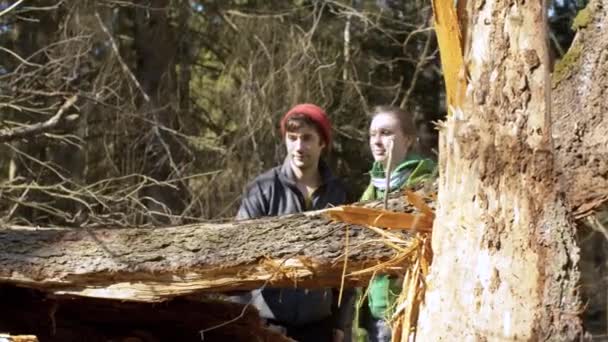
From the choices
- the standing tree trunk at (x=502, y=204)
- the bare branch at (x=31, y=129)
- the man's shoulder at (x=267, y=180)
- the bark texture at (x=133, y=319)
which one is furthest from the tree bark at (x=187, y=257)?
the bare branch at (x=31, y=129)

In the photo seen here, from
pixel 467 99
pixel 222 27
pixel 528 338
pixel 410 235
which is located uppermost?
pixel 222 27

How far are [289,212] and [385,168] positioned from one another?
1.51ft

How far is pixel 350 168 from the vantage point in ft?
32.2

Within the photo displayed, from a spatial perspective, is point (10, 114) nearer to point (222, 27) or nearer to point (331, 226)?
point (222, 27)

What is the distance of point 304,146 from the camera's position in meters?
4.43

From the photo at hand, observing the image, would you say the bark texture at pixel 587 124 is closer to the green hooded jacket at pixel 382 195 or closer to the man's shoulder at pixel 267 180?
the green hooded jacket at pixel 382 195

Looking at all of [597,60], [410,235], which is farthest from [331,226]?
[597,60]

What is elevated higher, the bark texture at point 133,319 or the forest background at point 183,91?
the forest background at point 183,91

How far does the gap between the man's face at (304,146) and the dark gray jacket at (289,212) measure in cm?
6

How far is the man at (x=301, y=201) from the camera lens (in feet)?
14.0

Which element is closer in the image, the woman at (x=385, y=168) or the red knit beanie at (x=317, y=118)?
the woman at (x=385, y=168)

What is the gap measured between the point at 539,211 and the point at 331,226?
34.7 inches

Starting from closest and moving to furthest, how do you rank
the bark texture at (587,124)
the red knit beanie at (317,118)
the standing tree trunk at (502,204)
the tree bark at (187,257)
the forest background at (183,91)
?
the standing tree trunk at (502,204) → the bark texture at (587,124) → the tree bark at (187,257) → the red knit beanie at (317,118) → the forest background at (183,91)

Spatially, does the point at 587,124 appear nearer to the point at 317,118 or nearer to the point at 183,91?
the point at 317,118
